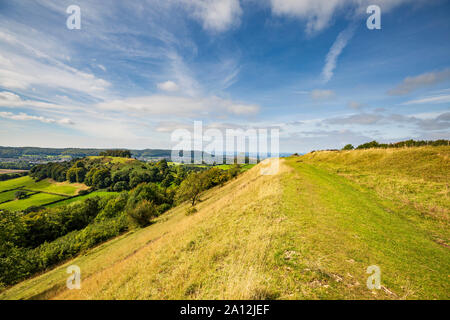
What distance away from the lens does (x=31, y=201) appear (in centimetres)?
7425

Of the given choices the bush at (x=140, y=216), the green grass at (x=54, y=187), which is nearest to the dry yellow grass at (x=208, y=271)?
the bush at (x=140, y=216)

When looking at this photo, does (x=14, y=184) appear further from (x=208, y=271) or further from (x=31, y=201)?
(x=208, y=271)

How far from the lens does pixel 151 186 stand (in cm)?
6469

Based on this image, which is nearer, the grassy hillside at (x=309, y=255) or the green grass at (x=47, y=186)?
the grassy hillside at (x=309, y=255)

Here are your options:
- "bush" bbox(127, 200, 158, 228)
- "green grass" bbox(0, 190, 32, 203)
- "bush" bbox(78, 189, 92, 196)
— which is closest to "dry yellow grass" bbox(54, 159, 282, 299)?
"bush" bbox(127, 200, 158, 228)

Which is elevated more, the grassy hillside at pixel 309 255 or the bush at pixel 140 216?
the grassy hillside at pixel 309 255

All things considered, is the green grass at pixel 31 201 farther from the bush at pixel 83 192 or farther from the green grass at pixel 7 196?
the bush at pixel 83 192

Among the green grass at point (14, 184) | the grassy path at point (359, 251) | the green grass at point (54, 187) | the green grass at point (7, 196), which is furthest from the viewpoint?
the green grass at point (14, 184)

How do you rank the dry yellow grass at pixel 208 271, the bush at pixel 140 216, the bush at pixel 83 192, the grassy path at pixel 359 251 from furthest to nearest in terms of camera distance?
1. the bush at pixel 83 192
2. the bush at pixel 140 216
3. the dry yellow grass at pixel 208 271
4. the grassy path at pixel 359 251

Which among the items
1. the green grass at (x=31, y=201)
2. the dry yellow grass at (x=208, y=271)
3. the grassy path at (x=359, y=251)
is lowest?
the green grass at (x=31, y=201)

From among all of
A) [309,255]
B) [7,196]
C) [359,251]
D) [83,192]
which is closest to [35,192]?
[7,196]

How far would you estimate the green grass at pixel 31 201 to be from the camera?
66569 millimetres
